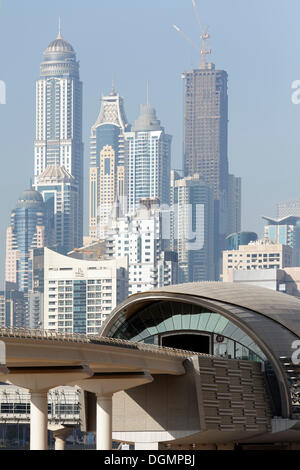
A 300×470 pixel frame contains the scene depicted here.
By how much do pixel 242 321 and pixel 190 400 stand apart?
328 inches

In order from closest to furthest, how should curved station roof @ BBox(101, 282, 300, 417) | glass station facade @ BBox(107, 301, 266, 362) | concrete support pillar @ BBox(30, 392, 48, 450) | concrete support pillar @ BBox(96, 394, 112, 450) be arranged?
concrete support pillar @ BBox(30, 392, 48, 450) < concrete support pillar @ BBox(96, 394, 112, 450) < curved station roof @ BBox(101, 282, 300, 417) < glass station facade @ BBox(107, 301, 266, 362)

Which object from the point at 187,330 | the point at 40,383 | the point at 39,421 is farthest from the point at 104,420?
the point at 187,330

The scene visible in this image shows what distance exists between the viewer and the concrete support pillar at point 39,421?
58156mm

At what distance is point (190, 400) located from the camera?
68.2 m

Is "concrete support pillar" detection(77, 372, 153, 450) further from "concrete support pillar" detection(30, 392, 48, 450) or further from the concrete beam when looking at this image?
"concrete support pillar" detection(30, 392, 48, 450)

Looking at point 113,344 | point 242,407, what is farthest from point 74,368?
point 242,407

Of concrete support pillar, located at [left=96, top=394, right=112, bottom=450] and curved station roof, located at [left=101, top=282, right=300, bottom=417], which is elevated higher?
curved station roof, located at [left=101, top=282, right=300, bottom=417]

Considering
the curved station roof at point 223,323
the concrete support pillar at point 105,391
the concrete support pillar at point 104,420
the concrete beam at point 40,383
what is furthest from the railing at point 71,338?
the curved station roof at point 223,323

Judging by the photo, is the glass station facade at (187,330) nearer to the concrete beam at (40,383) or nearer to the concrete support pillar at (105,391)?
the concrete support pillar at (105,391)

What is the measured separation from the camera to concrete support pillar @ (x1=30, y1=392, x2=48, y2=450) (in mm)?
58156

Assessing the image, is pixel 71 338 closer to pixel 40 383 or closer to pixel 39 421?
pixel 40 383

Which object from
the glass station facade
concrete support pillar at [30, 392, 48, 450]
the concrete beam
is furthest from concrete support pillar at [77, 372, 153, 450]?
the glass station facade
